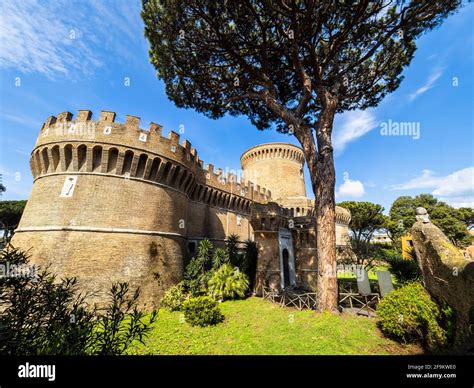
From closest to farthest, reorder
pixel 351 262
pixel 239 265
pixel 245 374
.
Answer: pixel 245 374, pixel 239 265, pixel 351 262

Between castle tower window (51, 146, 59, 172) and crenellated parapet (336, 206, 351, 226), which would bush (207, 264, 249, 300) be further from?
crenellated parapet (336, 206, 351, 226)

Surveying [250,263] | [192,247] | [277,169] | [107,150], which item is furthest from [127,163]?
[277,169]

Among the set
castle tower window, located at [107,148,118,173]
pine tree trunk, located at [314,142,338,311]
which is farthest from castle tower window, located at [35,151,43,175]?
pine tree trunk, located at [314,142,338,311]

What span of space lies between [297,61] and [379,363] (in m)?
13.0

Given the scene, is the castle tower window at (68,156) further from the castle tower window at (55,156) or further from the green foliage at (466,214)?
the green foliage at (466,214)

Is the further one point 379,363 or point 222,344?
point 222,344

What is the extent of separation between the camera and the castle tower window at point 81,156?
13117 mm

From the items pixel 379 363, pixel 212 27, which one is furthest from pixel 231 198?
pixel 379 363

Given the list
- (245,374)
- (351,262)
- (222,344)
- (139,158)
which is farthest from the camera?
(351,262)

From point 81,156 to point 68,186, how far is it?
2.11 meters

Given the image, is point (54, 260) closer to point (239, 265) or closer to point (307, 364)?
point (239, 265)

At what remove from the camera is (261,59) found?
13.2m

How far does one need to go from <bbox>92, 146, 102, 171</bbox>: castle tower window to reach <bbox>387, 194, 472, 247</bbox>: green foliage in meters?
49.7

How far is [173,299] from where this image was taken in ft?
44.1
